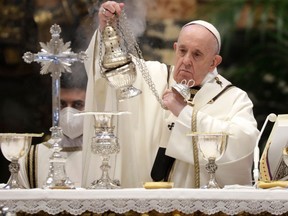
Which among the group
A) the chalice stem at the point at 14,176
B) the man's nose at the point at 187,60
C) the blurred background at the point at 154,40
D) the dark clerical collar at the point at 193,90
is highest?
the blurred background at the point at 154,40

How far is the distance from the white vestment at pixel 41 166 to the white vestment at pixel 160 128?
0.80 meters

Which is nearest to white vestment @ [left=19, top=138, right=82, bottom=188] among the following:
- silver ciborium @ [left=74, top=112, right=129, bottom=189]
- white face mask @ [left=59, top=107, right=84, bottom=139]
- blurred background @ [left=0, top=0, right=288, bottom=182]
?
white face mask @ [left=59, top=107, right=84, bottom=139]

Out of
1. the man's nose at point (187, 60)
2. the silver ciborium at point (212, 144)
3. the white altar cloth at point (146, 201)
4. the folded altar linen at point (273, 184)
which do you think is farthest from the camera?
the man's nose at point (187, 60)

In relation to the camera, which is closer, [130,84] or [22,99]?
[130,84]

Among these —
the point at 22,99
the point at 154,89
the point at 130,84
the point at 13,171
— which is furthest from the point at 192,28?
the point at 22,99

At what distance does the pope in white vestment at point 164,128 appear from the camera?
8109mm

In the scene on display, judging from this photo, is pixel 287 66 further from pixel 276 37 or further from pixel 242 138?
pixel 242 138

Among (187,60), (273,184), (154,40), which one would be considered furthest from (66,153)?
(273,184)

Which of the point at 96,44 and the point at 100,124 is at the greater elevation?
the point at 96,44

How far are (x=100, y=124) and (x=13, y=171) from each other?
0.55 metres

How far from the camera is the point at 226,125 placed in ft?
26.8

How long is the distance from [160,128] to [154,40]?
2.88 meters

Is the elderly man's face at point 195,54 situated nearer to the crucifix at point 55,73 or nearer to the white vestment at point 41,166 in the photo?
the crucifix at point 55,73

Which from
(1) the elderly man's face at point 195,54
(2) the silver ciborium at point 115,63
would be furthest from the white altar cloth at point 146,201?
(1) the elderly man's face at point 195,54
